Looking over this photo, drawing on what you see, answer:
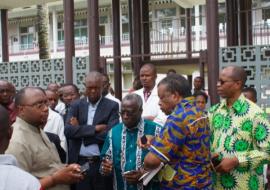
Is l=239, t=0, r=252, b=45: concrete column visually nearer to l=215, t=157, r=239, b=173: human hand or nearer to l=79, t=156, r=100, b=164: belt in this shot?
l=79, t=156, r=100, b=164: belt

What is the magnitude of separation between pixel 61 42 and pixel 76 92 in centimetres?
2632

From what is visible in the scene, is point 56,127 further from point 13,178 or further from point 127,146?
point 13,178

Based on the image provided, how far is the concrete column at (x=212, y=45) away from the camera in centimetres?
723

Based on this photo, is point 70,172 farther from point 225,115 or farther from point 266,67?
point 266,67

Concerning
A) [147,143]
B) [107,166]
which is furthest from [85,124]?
[147,143]

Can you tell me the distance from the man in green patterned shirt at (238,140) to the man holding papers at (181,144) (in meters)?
0.38

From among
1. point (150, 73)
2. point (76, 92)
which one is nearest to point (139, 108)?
point (150, 73)

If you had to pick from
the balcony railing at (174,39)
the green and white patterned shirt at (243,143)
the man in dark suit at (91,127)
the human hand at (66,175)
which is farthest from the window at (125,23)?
the human hand at (66,175)

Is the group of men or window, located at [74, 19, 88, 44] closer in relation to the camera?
the group of men

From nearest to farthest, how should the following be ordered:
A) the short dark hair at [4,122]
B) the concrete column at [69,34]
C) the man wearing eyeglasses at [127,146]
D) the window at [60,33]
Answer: the short dark hair at [4,122]
the man wearing eyeglasses at [127,146]
the concrete column at [69,34]
the window at [60,33]

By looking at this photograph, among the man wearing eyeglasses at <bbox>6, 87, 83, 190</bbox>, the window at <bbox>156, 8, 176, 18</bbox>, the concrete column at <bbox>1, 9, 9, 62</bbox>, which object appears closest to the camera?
the man wearing eyeglasses at <bbox>6, 87, 83, 190</bbox>

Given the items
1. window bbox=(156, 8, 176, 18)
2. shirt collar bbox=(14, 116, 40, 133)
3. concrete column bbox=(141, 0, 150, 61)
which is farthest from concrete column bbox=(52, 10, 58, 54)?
shirt collar bbox=(14, 116, 40, 133)

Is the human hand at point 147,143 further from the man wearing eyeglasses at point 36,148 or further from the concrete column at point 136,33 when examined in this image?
the concrete column at point 136,33

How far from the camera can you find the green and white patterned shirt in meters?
4.09
